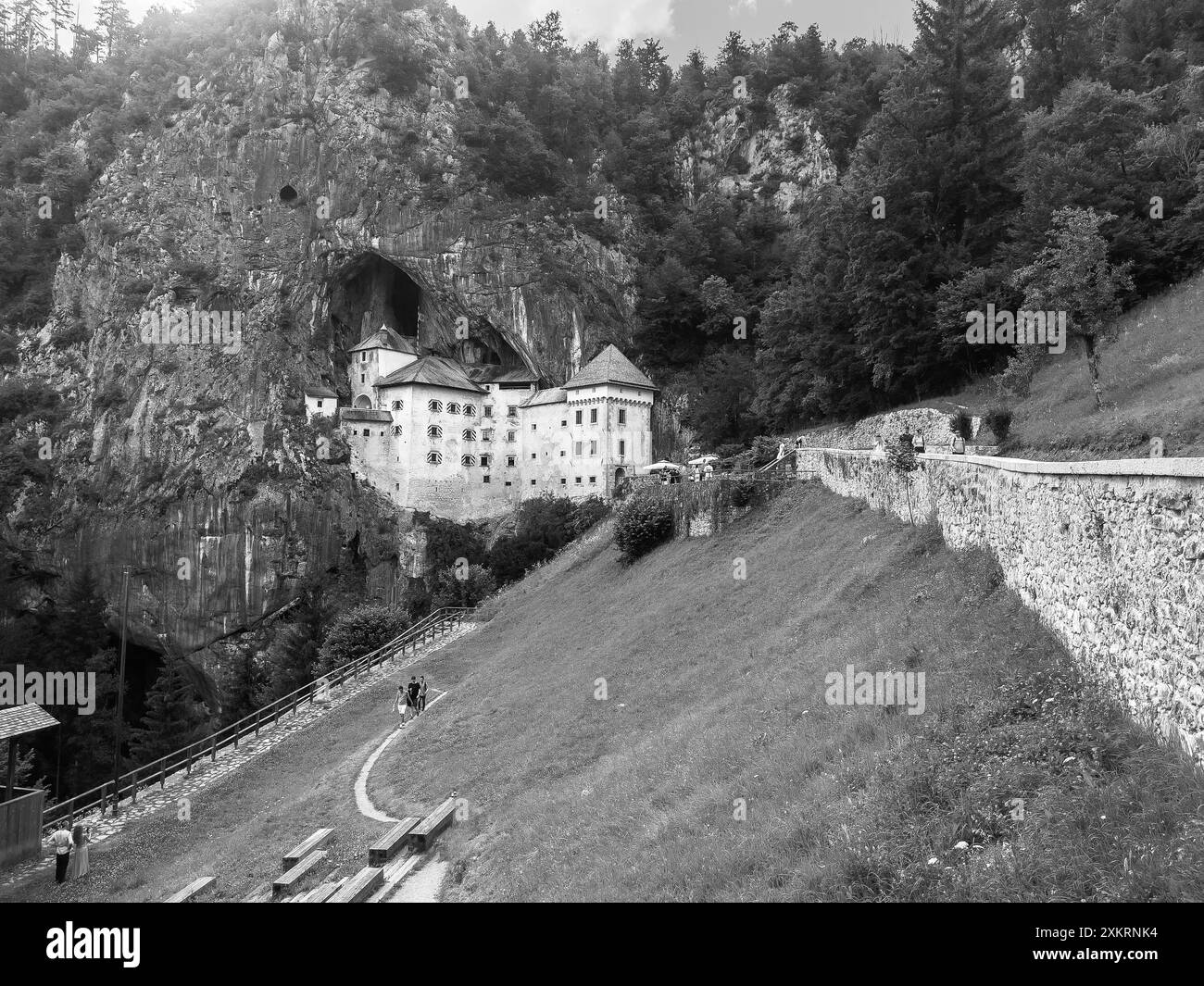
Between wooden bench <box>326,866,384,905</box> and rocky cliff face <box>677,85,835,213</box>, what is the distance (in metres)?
69.9

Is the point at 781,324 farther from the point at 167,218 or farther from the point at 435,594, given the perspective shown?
the point at 167,218

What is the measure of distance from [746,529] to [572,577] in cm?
954

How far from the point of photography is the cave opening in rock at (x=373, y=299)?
64000 mm

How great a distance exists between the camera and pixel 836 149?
69.1 m

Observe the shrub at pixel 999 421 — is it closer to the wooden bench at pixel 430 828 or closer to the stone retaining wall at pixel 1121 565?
the stone retaining wall at pixel 1121 565

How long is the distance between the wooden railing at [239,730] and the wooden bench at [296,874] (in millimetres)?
8815

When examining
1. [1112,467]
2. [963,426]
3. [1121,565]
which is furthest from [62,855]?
[963,426]

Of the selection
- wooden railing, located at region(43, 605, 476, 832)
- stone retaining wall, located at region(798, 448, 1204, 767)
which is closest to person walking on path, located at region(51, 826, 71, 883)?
wooden railing, located at region(43, 605, 476, 832)

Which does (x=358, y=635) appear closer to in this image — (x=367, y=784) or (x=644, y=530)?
(x=644, y=530)

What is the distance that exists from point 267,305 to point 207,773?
155 feet

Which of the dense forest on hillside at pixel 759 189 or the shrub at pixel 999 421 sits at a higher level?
the dense forest on hillside at pixel 759 189

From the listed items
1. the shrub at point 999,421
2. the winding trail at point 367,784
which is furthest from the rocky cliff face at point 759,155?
the winding trail at point 367,784

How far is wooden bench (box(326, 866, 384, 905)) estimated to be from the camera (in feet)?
30.5

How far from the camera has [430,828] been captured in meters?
11.5
